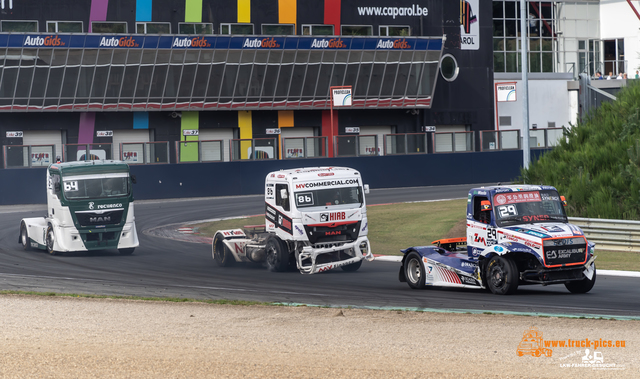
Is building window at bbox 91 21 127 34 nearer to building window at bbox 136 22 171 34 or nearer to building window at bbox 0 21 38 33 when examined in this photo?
building window at bbox 136 22 171 34

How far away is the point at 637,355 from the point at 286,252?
1003 centimetres

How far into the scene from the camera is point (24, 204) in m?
36.0

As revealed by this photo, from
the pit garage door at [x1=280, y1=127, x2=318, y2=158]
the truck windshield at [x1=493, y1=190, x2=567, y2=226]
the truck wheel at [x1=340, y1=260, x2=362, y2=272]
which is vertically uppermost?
the pit garage door at [x1=280, y1=127, x2=318, y2=158]

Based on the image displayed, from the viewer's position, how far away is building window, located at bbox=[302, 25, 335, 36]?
1895 inches

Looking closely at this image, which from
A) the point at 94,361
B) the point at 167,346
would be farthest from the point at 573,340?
the point at 94,361

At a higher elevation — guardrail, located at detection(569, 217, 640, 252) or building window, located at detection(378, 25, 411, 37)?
building window, located at detection(378, 25, 411, 37)

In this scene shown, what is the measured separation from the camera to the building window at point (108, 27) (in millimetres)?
43656

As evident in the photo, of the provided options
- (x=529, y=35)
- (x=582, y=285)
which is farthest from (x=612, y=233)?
(x=529, y=35)

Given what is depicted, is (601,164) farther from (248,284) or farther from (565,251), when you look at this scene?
(248,284)

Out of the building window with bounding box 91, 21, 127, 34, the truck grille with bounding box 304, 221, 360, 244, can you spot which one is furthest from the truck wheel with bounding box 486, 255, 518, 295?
the building window with bounding box 91, 21, 127, 34

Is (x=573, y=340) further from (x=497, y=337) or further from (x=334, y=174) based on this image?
(x=334, y=174)

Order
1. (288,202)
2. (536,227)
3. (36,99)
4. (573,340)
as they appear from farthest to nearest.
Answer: (36,99) → (288,202) → (536,227) → (573,340)

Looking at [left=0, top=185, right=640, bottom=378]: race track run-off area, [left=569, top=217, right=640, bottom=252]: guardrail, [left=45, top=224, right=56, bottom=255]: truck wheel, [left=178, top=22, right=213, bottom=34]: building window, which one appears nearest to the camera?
[left=0, top=185, right=640, bottom=378]: race track run-off area

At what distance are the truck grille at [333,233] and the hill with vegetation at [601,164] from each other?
25.2ft
